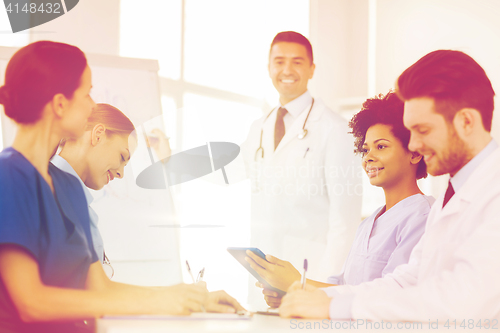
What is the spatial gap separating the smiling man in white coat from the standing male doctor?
69 cm

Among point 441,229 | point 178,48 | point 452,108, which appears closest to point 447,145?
point 452,108

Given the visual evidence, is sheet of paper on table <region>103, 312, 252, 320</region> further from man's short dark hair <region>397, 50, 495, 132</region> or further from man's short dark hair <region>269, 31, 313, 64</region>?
man's short dark hair <region>269, 31, 313, 64</region>

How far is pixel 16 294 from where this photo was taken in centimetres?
102

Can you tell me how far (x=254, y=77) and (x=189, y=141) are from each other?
50cm

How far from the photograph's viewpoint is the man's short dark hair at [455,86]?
3.87 ft

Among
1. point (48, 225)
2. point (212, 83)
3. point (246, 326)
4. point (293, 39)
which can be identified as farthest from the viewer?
point (212, 83)

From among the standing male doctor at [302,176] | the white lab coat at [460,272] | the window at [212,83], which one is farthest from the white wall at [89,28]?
the white lab coat at [460,272]

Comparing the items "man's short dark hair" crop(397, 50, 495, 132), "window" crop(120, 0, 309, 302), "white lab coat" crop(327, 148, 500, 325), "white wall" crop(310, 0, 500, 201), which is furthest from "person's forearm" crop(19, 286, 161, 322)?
"white wall" crop(310, 0, 500, 201)

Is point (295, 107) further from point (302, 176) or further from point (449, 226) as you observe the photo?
point (449, 226)

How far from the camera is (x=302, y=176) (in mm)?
2041

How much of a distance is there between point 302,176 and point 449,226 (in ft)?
3.04

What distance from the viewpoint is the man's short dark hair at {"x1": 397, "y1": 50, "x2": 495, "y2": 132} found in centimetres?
118

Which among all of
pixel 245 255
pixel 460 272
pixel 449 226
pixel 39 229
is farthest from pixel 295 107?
pixel 39 229

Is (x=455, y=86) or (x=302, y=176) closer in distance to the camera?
(x=455, y=86)
